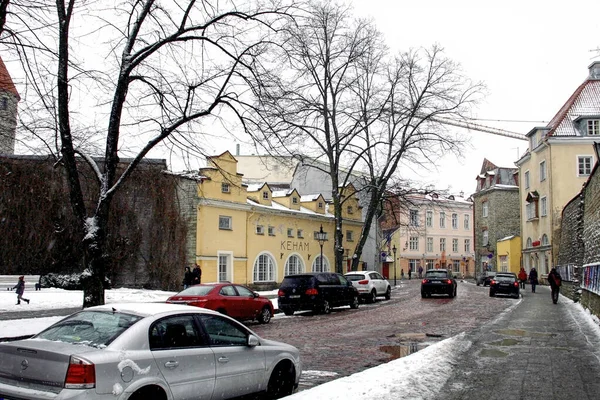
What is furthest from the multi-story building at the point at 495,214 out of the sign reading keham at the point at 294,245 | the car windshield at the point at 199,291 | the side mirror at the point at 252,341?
the side mirror at the point at 252,341

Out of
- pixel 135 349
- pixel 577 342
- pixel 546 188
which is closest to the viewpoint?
pixel 135 349

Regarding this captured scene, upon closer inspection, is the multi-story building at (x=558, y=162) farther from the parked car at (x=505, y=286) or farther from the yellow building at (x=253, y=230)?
the yellow building at (x=253, y=230)

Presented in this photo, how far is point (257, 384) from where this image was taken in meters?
7.69

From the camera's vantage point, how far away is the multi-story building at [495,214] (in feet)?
233

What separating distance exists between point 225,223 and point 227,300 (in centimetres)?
1711

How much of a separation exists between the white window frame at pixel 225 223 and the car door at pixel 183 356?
27.7m

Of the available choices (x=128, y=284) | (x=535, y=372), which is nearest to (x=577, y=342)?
(x=535, y=372)

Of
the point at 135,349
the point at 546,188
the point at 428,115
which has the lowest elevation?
the point at 135,349

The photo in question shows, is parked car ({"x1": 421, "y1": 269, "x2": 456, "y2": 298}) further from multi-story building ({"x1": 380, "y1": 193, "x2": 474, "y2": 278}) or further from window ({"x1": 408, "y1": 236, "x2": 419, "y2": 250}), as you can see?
window ({"x1": 408, "y1": 236, "x2": 419, "y2": 250})

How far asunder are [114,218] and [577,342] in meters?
24.9

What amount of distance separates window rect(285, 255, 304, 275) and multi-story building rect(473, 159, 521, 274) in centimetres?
3409

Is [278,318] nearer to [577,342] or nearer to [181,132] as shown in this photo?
[181,132]

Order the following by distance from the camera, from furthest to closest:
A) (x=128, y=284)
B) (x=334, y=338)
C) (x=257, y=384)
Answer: (x=128, y=284) → (x=334, y=338) → (x=257, y=384)

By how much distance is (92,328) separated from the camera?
21.6 ft
